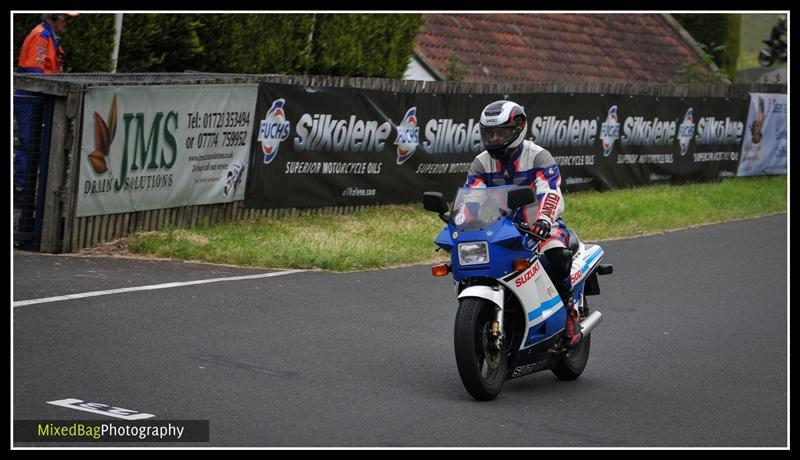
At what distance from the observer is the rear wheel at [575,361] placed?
8.94m

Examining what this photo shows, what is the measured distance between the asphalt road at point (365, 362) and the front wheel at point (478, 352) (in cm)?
12

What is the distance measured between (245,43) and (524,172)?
12.2 meters

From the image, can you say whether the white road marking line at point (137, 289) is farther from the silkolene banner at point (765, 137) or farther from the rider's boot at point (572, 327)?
the silkolene banner at point (765, 137)

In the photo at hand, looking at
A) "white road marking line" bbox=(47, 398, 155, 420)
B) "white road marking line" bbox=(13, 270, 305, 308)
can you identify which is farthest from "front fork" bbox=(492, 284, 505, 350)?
"white road marking line" bbox=(13, 270, 305, 308)

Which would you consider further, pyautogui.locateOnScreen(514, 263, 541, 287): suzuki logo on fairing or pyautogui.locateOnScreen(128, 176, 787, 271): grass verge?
pyautogui.locateOnScreen(128, 176, 787, 271): grass verge

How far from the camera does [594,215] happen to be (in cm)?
1894

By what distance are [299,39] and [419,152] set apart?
4061 millimetres

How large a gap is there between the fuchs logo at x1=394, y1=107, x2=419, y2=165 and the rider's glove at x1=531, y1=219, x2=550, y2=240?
31.6 feet

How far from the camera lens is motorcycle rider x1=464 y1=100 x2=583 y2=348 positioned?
8.31 metres

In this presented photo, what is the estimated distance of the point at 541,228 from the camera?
26.7 ft

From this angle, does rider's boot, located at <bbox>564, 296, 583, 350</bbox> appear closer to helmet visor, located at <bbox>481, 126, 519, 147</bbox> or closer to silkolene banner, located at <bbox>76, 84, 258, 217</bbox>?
helmet visor, located at <bbox>481, 126, 519, 147</bbox>

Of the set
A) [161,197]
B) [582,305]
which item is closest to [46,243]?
[161,197]

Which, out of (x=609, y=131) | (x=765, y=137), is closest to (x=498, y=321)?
(x=609, y=131)

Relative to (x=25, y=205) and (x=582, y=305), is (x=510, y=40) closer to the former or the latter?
(x=25, y=205)
